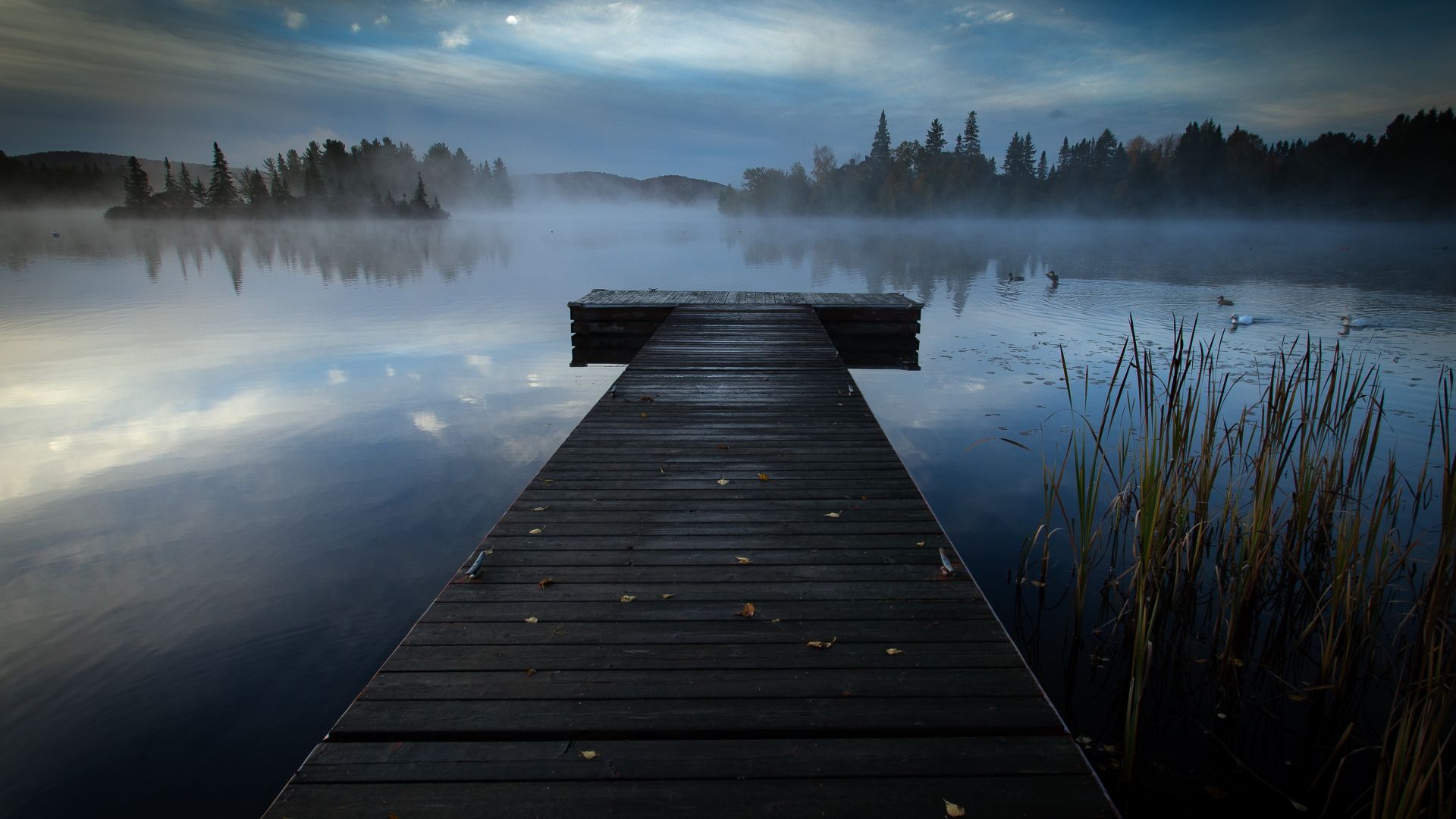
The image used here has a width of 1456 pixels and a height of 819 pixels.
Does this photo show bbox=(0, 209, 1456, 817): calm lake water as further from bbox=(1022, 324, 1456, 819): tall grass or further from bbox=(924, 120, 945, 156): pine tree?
bbox=(924, 120, 945, 156): pine tree

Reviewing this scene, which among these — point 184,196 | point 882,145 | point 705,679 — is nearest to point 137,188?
point 184,196

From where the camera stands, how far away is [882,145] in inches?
4200

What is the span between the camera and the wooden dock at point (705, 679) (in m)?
2.02

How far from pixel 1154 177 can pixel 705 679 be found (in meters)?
112

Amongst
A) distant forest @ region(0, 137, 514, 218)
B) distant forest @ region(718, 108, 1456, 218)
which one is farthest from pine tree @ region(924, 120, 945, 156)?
distant forest @ region(0, 137, 514, 218)

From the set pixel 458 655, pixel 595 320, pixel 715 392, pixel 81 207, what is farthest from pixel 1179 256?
pixel 81 207

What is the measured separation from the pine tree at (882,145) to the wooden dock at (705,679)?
112 m

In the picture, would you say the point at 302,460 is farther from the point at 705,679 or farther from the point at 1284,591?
the point at 1284,591

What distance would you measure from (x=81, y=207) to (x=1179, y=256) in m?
211

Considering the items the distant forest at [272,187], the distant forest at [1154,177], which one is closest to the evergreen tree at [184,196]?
the distant forest at [272,187]

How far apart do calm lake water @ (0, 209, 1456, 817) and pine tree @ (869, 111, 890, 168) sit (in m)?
90.6

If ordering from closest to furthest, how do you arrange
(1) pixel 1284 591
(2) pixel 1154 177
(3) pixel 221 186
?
1. (1) pixel 1284 591
2. (2) pixel 1154 177
3. (3) pixel 221 186

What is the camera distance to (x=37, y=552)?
523 cm

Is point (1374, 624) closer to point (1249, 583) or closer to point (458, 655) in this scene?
point (1249, 583)
